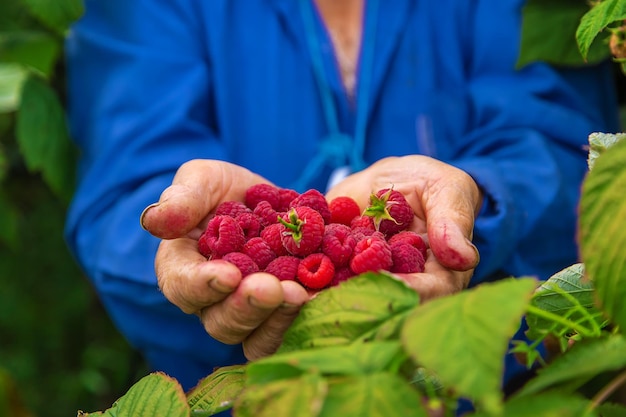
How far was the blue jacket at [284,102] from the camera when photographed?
143cm

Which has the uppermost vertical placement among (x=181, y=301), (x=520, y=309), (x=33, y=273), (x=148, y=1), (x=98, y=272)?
(x=520, y=309)

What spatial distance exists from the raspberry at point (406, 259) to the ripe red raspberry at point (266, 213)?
0.18 metres

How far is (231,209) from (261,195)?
67mm

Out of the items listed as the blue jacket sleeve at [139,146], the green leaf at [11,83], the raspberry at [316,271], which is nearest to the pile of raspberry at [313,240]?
the raspberry at [316,271]

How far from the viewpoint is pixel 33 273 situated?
7.63 feet

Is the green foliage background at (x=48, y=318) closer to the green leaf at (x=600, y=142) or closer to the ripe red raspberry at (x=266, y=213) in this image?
the ripe red raspberry at (x=266, y=213)

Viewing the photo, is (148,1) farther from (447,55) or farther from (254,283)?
(254,283)

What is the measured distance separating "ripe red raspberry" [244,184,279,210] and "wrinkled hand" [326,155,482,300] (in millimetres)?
143

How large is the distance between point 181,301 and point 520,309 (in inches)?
18.8

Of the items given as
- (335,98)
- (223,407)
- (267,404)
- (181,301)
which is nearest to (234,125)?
(335,98)

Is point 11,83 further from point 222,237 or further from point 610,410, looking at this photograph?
point 610,410

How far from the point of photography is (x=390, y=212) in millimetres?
950

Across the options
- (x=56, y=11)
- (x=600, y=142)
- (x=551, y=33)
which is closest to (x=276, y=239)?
(x=600, y=142)

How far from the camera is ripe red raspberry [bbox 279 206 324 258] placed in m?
0.87
